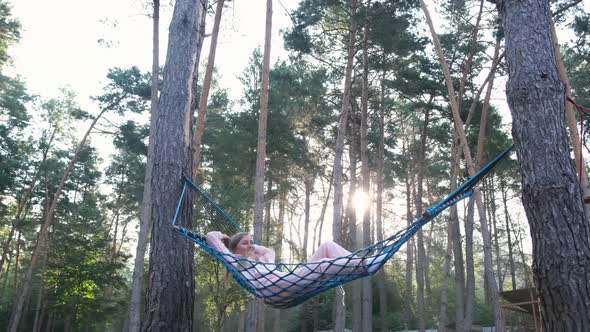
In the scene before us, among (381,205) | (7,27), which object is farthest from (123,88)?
(381,205)

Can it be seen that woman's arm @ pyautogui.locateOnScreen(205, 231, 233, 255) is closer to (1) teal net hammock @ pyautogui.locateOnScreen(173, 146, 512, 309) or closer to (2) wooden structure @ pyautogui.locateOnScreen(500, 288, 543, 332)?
(1) teal net hammock @ pyautogui.locateOnScreen(173, 146, 512, 309)

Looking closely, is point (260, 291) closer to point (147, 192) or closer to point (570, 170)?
point (570, 170)

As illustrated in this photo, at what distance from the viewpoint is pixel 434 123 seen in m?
10.2

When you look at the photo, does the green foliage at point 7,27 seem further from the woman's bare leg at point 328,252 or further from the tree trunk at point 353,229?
the woman's bare leg at point 328,252

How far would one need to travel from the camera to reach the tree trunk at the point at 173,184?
243 cm

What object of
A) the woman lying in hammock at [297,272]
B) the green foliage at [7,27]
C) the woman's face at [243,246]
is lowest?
the woman lying in hammock at [297,272]

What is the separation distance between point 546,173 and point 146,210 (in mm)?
5467

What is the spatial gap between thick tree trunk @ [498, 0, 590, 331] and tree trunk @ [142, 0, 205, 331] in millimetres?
1764

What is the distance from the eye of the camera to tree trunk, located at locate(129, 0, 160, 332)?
19.6 ft

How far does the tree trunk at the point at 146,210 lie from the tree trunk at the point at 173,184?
9.59ft

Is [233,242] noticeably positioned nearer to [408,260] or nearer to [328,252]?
[328,252]

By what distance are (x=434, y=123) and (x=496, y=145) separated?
144 cm

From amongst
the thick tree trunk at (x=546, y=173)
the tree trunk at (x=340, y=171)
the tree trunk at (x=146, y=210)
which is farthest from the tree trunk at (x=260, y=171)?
the thick tree trunk at (x=546, y=173)

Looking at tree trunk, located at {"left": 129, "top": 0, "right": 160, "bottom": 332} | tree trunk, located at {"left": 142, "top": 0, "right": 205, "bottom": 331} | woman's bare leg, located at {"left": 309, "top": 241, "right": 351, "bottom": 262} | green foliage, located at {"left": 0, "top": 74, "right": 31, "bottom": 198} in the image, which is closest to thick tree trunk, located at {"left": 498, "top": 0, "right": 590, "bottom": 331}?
woman's bare leg, located at {"left": 309, "top": 241, "right": 351, "bottom": 262}
